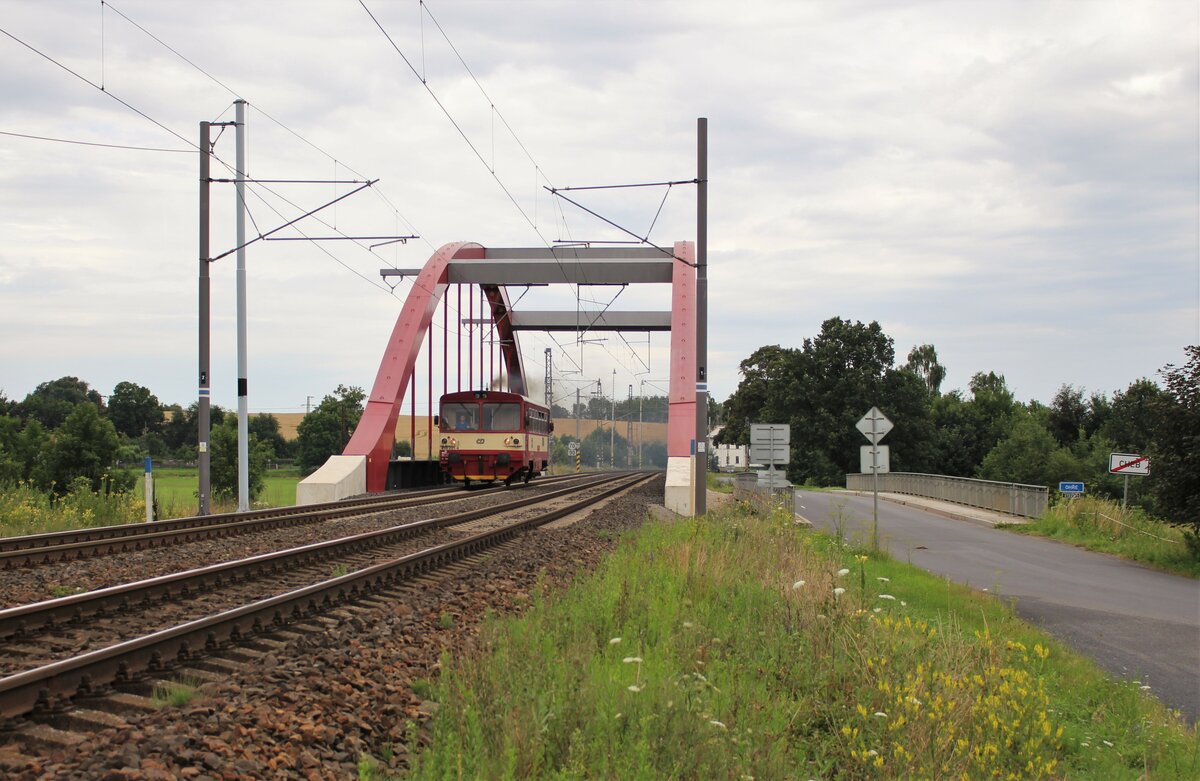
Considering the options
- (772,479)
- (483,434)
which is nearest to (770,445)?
(772,479)

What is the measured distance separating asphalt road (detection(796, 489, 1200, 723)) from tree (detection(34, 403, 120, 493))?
85.0 ft

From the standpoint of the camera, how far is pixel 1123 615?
504 inches

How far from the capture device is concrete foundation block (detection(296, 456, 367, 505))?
2539cm

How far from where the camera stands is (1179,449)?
20.3 m

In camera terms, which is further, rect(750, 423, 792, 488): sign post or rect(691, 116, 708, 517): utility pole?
rect(750, 423, 792, 488): sign post

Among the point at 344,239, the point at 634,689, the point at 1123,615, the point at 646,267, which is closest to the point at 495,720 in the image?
the point at 634,689

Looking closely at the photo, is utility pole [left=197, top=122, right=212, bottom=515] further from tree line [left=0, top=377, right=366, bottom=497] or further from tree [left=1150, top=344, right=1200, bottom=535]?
tree [left=1150, top=344, right=1200, bottom=535]

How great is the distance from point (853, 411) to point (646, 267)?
3772cm

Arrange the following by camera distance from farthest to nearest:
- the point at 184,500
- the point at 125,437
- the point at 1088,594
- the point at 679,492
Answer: the point at 125,437, the point at 184,500, the point at 679,492, the point at 1088,594

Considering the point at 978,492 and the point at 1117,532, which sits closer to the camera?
the point at 1117,532

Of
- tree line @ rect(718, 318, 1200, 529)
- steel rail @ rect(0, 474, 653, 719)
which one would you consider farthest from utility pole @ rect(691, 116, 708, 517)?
tree line @ rect(718, 318, 1200, 529)

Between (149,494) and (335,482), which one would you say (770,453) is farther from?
(149,494)

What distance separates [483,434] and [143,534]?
1820 centimetres

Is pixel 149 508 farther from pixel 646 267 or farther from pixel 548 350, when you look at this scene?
pixel 548 350
